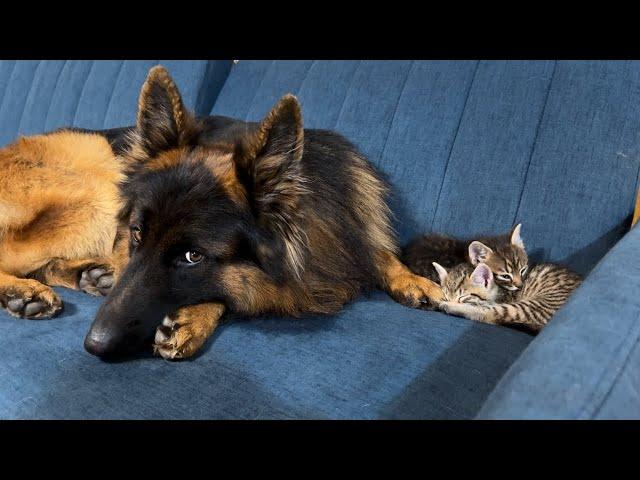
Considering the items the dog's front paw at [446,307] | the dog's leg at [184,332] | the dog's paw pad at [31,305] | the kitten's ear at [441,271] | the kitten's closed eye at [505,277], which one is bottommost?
the dog's paw pad at [31,305]

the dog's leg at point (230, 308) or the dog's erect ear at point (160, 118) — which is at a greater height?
the dog's erect ear at point (160, 118)

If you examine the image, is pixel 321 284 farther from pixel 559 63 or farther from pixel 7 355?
pixel 559 63

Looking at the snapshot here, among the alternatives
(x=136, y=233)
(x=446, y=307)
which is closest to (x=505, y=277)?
(x=446, y=307)

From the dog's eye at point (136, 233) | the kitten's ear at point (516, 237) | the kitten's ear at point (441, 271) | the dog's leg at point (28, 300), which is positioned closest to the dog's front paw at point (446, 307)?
the kitten's ear at point (441, 271)

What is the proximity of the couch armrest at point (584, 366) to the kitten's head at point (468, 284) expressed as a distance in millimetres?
1061

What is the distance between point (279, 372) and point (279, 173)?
27.0 inches

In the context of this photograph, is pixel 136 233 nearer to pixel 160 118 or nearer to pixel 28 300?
pixel 160 118

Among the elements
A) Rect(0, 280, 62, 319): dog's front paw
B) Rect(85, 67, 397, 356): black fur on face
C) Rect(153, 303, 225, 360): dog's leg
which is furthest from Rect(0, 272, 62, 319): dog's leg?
Rect(153, 303, 225, 360): dog's leg

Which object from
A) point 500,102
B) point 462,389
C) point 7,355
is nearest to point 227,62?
point 500,102

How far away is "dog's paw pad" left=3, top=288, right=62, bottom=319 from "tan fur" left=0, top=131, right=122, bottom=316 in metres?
0.24

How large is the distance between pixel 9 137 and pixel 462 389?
16.3 feet

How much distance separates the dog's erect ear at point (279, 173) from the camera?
164cm

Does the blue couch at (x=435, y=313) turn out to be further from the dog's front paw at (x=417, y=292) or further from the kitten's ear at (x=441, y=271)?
the kitten's ear at (x=441, y=271)

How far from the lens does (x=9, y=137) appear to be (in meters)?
4.75
